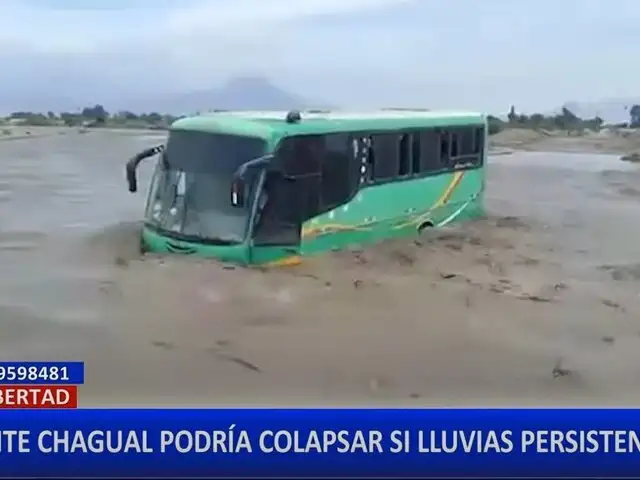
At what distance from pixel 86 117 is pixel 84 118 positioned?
28 millimetres

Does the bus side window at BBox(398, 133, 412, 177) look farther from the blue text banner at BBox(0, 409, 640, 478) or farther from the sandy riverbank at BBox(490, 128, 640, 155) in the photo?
the blue text banner at BBox(0, 409, 640, 478)

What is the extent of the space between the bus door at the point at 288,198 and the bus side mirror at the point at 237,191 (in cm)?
16

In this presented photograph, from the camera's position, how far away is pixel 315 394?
341 cm

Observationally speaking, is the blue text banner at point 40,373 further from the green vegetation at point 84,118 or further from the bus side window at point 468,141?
the bus side window at point 468,141

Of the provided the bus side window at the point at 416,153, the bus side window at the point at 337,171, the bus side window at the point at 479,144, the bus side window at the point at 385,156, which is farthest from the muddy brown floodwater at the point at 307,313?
the bus side window at the point at 479,144

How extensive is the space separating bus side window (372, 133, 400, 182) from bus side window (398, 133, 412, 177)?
5cm

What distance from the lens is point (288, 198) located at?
21.2 ft

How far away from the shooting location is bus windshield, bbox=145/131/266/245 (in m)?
6.29

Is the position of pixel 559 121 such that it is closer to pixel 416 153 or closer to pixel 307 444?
pixel 307 444

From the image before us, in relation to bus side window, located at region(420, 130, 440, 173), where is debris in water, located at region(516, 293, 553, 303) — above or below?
below

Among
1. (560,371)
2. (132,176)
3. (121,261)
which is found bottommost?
(560,371)

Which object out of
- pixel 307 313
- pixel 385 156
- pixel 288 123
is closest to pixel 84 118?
pixel 307 313

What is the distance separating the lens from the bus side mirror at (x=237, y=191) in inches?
240

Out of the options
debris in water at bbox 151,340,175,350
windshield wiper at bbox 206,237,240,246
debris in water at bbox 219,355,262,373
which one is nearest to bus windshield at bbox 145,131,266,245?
windshield wiper at bbox 206,237,240,246
